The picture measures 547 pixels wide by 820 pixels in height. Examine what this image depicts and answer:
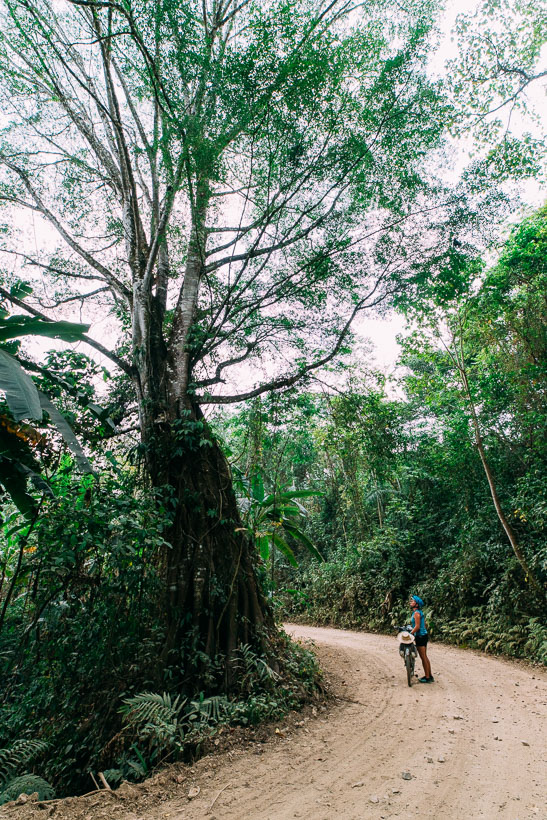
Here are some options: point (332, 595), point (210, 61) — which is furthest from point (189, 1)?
point (332, 595)

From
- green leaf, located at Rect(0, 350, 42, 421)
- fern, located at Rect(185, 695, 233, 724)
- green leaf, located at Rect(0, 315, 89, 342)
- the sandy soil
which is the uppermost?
green leaf, located at Rect(0, 315, 89, 342)

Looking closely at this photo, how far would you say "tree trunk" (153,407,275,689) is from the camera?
530 centimetres

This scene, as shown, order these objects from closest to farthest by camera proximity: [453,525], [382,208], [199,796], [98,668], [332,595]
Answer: [199,796] < [98,668] < [382,208] < [453,525] < [332,595]

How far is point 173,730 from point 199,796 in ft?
3.08

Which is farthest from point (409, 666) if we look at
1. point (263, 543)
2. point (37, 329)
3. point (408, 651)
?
point (37, 329)

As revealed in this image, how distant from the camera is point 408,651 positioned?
636 centimetres

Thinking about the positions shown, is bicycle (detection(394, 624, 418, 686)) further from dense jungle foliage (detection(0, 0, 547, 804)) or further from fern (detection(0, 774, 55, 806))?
fern (detection(0, 774, 55, 806))

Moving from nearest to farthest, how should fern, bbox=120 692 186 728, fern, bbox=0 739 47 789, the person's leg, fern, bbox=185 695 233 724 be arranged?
fern, bbox=0 739 47 789
fern, bbox=120 692 186 728
fern, bbox=185 695 233 724
the person's leg

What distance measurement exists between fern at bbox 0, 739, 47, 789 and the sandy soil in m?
1.32

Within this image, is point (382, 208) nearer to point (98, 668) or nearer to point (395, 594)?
point (98, 668)

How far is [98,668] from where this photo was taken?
4.84m

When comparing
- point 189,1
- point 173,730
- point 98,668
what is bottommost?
point 173,730

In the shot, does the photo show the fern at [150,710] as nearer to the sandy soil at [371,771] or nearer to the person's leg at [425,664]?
the sandy soil at [371,771]

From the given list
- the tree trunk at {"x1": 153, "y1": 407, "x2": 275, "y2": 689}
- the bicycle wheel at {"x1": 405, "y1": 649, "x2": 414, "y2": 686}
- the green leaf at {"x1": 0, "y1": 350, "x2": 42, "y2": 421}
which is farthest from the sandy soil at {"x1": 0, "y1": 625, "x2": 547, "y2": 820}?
the green leaf at {"x1": 0, "y1": 350, "x2": 42, "y2": 421}
